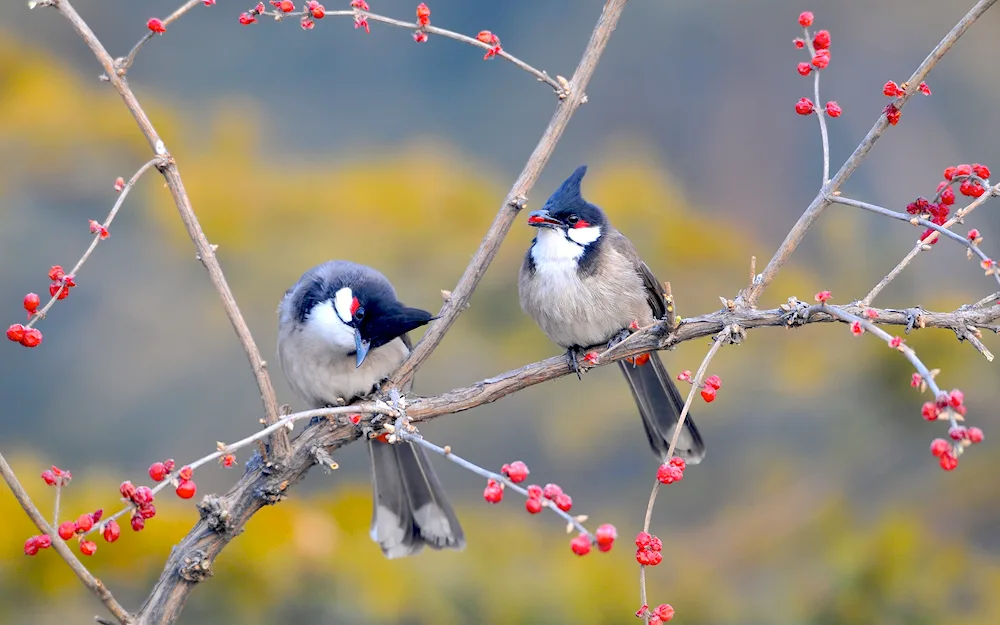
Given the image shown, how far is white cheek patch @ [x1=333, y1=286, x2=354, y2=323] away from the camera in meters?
2.26

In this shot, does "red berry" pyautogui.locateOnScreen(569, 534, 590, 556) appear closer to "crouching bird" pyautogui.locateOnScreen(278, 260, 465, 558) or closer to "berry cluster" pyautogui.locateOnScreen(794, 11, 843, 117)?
"berry cluster" pyautogui.locateOnScreen(794, 11, 843, 117)

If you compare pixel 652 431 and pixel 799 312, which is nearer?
pixel 799 312

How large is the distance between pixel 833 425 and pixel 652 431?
1116 millimetres

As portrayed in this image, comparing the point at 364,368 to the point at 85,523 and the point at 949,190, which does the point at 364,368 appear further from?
the point at 949,190

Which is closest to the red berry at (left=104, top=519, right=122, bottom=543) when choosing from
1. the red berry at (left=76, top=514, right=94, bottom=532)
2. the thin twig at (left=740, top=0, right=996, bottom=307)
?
the red berry at (left=76, top=514, right=94, bottom=532)

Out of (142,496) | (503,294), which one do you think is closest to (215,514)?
(142,496)

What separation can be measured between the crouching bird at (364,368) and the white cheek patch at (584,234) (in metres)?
0.44

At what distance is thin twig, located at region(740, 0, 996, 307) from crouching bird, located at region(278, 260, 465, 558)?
2.68ft

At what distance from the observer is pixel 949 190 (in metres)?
1.56

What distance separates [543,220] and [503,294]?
4.13 ft

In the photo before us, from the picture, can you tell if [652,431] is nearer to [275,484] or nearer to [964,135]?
[275,484]

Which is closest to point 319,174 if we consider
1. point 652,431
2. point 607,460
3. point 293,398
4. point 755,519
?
point 293,398

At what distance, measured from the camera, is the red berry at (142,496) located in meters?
1.29

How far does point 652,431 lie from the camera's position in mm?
2504
